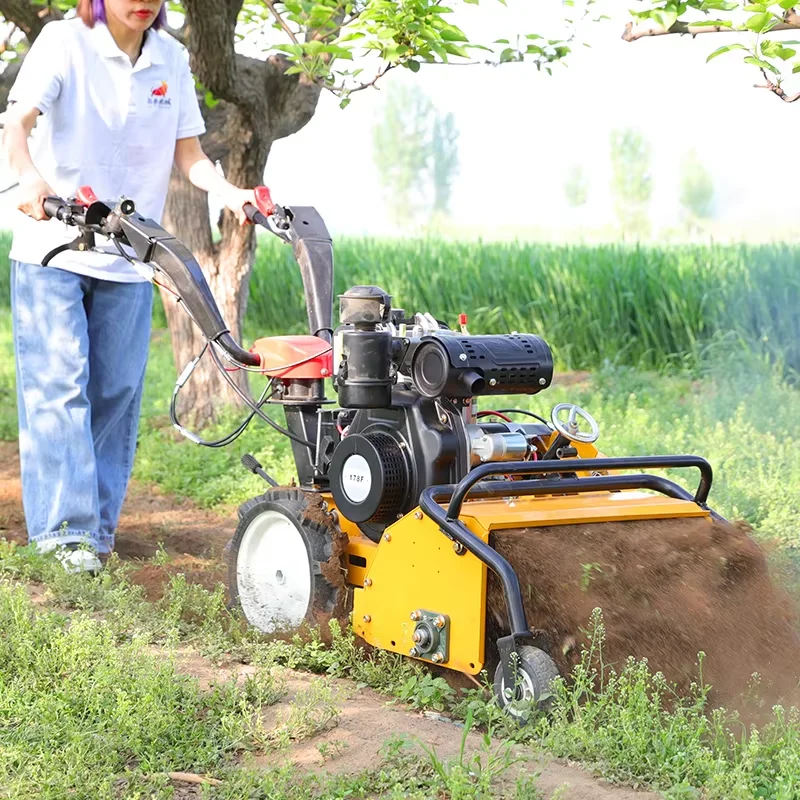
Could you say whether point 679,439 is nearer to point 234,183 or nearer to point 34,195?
point 234,183

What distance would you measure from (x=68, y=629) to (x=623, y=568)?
165cm

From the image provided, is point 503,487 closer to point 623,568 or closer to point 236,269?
point 623,568

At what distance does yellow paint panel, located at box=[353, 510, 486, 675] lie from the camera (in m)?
3.29

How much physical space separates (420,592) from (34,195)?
6.67 ft

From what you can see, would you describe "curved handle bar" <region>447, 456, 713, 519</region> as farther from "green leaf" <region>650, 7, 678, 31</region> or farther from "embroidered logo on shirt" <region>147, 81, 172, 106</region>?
"embroidered logo on shirt" <region>147, 81, 172, 106</region>

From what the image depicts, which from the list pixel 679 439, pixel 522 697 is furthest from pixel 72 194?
pixel 679 439

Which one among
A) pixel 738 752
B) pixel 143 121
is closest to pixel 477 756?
pixel 738 752

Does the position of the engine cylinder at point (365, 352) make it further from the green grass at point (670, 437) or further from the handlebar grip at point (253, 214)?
the green grass at point (670, 437)

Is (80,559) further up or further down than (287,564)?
further down

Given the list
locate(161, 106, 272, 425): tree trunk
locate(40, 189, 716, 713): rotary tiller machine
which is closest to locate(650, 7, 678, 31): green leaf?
locate(40, 189, 716, 713): rotary tiller machine

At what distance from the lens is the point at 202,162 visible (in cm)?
508

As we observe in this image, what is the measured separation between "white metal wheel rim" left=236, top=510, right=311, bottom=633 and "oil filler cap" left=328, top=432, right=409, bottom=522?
26cm

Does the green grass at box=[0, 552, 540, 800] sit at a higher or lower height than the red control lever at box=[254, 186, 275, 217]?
lower

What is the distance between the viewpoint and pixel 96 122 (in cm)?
488
